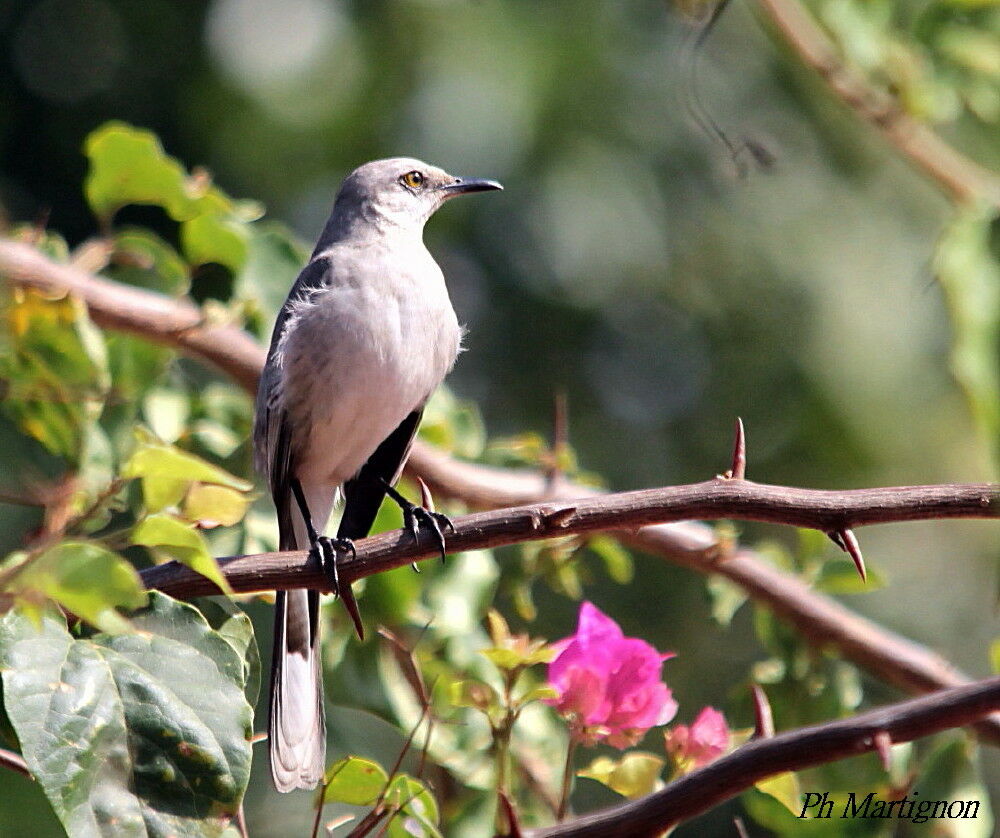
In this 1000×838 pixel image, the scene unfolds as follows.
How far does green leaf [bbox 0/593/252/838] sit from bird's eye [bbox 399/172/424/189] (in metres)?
2.93

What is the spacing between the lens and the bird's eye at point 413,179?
4.88m

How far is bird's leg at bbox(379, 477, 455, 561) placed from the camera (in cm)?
243

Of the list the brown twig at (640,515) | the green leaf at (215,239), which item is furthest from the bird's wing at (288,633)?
the brown twig at (640,515)

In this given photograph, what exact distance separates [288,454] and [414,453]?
45cm

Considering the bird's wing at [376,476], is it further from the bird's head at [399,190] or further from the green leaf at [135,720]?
the green leaf at [135,720]

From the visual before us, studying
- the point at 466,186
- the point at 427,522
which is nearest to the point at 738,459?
the point at 427,522

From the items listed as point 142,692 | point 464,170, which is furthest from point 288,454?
point 464,170

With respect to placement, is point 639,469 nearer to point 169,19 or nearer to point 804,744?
point 169,19

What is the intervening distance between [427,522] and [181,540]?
1084mm

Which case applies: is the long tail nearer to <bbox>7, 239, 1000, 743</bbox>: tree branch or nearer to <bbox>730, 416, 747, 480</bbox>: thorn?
<bbox>7, 239, 1000, 743</bbox>: tree branch

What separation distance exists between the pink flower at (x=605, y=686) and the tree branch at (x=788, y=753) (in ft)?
2.41

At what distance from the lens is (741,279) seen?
701cm

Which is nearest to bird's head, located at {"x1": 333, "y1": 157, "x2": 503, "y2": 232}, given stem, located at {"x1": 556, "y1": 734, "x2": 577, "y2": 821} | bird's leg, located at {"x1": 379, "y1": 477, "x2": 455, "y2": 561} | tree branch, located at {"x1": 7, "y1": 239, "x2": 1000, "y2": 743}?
tree branch, located at {"x1": 7, "y1": 239, "x2": 1000, "y2": 743}

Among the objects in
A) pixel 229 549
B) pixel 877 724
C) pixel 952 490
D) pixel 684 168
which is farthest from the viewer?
pixel 684 168
